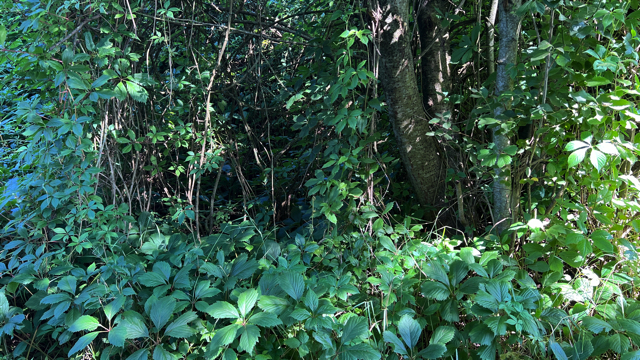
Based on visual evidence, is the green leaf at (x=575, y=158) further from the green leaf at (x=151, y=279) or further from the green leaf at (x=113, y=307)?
the green leaf at (x=113, y=307)

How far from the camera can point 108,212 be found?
6.52ft

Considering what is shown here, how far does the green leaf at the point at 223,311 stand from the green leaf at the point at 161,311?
18 centimetres

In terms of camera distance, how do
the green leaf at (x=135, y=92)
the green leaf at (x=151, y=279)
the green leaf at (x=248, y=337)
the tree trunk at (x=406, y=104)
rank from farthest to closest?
1. the tree trunk at (x=406, y=104)
2. the green leaf at (x=135, y=92)
3. the green leaf at (x=151, y=279)
4. the green leaf at (x=248, y=337)

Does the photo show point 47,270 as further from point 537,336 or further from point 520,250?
point 520,250

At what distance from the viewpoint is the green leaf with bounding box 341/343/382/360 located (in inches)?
53.5

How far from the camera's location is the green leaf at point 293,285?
151 cm

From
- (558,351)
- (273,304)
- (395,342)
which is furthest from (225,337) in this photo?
(558,351)

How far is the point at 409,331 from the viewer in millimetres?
1444

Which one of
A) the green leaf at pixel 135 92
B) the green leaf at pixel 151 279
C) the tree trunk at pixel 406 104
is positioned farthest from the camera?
the tree trunk at pixel 406 104

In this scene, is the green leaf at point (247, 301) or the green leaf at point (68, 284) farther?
the green leaf at point (68, 284)

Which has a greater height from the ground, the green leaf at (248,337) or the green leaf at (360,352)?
the green leaf at (248,337)

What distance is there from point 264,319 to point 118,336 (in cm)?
53

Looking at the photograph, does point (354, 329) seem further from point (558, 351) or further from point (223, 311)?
point (558, 351)

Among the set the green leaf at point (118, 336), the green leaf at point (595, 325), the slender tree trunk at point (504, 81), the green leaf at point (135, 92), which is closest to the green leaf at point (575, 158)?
the slender tree trunk at point (504, 81)
